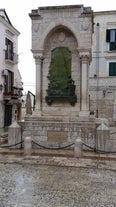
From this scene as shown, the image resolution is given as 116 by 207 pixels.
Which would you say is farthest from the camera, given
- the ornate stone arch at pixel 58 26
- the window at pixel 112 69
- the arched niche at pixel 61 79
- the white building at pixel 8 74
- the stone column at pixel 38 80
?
the window at pixel 112 69

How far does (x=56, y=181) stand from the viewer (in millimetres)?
7070

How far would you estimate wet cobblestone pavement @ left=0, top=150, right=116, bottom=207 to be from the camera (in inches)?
225

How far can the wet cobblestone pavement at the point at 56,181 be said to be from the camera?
571cm

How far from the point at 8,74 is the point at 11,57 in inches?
66.4

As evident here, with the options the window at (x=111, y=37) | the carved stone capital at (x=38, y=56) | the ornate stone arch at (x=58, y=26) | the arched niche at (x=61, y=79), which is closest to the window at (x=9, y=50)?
the window at (x=111, y=37)

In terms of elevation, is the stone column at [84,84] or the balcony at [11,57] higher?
the balcony at [11,57]

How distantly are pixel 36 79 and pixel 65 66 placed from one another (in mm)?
1465

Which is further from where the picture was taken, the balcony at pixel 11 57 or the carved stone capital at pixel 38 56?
the balcony at pixel 11 57

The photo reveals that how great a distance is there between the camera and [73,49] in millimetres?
11836

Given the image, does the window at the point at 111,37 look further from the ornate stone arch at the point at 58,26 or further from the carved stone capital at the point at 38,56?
the carved stone capital at the point at 38,56

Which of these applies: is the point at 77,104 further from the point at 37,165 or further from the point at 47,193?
the point at 47,193

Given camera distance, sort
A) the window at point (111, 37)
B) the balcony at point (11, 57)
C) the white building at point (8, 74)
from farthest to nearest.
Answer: the window at point (111, 37), the balcony at point (11, 57), the white building at point (8, 74)

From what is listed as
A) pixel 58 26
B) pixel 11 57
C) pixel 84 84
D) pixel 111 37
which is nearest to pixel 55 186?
pixel 84 84

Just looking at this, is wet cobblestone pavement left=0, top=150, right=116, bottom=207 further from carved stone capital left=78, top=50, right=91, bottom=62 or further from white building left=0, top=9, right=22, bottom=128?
white building left=0, top=9, right=22, bottom=128
